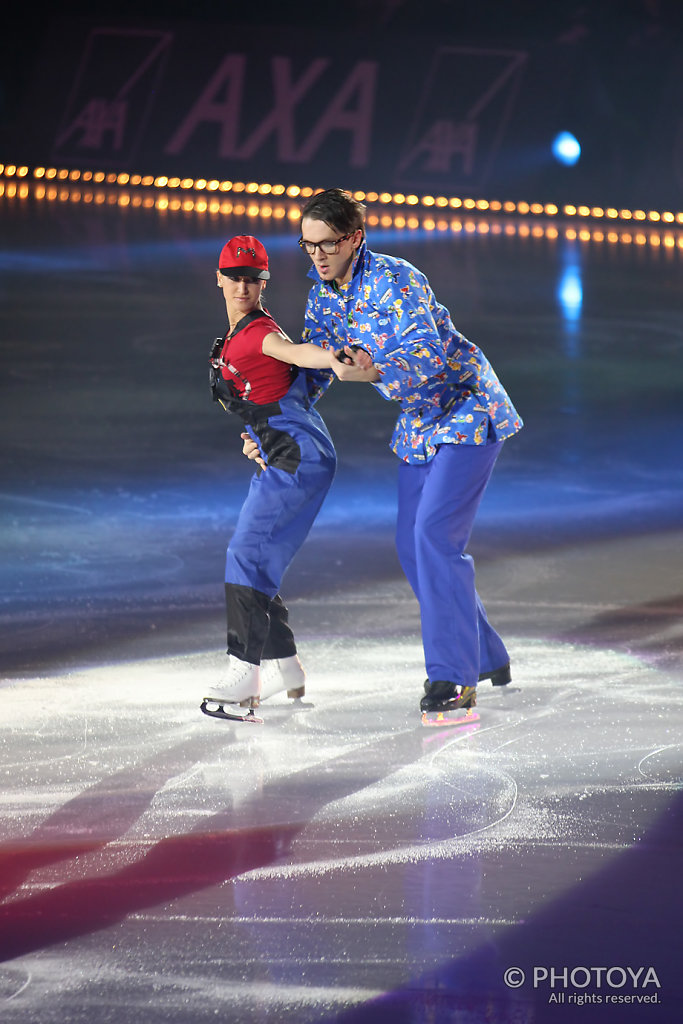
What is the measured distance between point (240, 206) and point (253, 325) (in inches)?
599

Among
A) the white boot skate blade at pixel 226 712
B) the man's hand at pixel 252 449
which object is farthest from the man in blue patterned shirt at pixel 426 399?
the white boot skate blade at pixel 226 712

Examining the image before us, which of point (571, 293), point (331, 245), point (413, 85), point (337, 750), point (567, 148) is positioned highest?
point (413, 85)

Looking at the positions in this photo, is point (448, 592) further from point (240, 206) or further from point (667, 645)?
point (240, 206)

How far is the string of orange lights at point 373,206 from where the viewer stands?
57.5ft

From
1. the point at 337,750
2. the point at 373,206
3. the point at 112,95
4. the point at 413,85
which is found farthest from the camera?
the point at 112,95

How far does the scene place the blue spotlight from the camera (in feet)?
61.4

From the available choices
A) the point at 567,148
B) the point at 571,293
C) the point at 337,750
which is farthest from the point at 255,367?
the point at 567,148

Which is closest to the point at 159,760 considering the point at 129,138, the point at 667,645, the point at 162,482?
the point at 667,645

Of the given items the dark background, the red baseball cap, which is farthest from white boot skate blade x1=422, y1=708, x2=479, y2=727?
the dark background

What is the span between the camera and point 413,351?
12.7 feet

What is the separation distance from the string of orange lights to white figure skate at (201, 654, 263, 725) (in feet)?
42.8

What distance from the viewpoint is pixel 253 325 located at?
4.06m

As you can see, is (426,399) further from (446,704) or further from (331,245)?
(446,704)

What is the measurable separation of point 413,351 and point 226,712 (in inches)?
44.1
